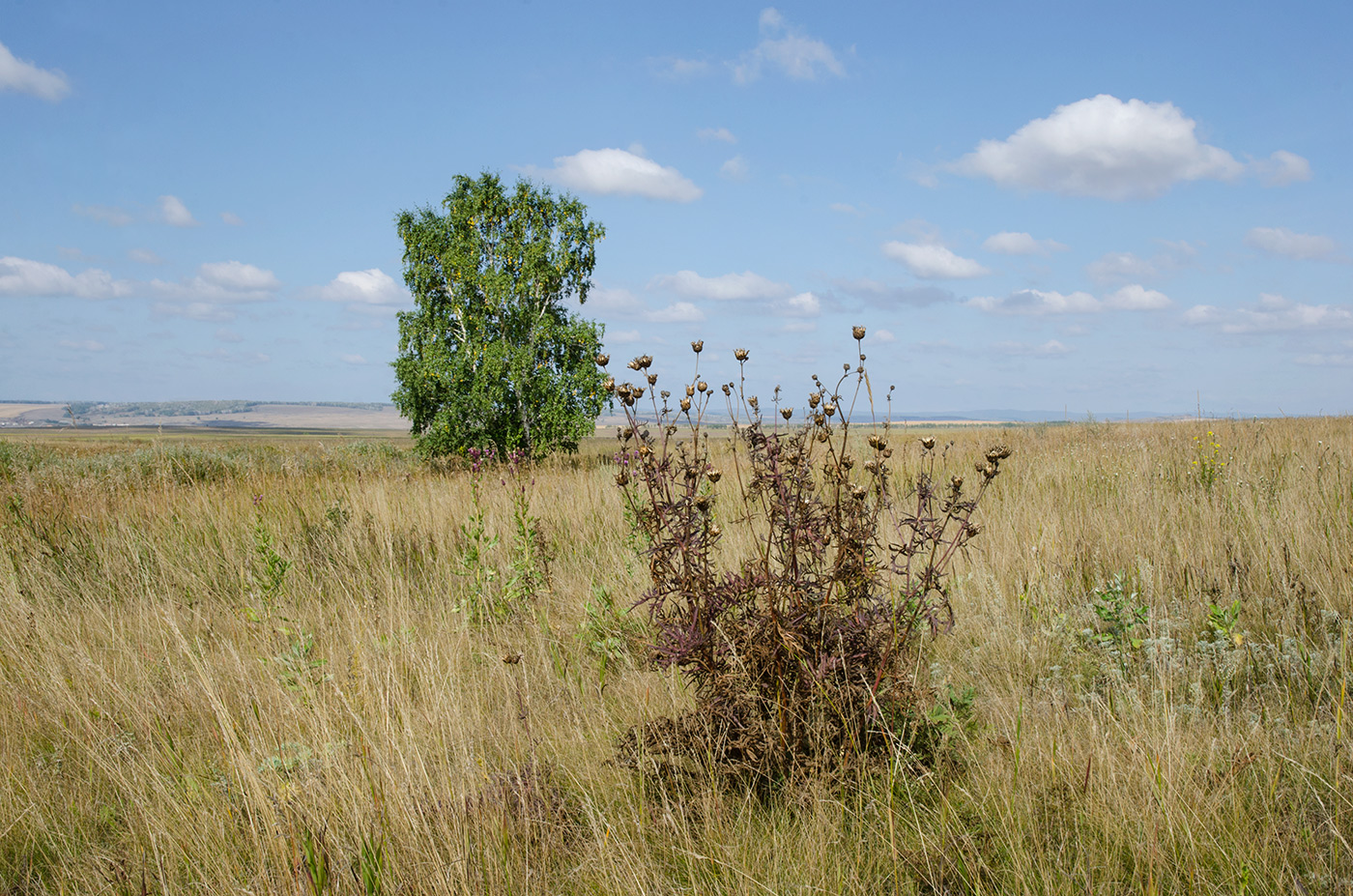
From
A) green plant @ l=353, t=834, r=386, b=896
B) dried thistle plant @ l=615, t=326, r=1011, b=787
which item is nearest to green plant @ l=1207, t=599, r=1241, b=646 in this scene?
dried thistle plant @ l=615, t=326, r=1011, b=787

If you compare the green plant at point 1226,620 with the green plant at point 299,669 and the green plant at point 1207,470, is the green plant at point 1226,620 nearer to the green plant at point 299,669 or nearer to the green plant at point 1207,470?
the green plant at point 1207,470

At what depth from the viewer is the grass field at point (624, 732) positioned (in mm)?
1752

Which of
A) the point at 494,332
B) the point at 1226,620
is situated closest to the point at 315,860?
the point at 1226,620

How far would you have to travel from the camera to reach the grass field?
1752 mm

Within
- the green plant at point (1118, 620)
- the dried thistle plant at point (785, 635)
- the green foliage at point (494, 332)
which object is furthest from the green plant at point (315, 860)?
the green foliage at point (494, 332)

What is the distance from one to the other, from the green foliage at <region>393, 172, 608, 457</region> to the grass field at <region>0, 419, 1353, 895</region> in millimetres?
14686

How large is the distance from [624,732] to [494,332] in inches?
748

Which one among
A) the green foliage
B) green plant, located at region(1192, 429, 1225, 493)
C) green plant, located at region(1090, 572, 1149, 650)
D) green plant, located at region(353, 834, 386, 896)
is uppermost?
the green foliage

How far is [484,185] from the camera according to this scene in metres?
20.5

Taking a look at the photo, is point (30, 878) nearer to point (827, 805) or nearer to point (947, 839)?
point (827, 805)

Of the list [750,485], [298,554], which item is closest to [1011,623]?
[750,485]

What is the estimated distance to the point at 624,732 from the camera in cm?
246

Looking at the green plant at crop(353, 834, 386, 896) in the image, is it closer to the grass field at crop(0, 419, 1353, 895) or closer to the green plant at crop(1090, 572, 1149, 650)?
the grass field at crop(0, 419, 1353, 895)

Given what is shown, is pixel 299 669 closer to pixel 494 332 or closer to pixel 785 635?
pixel 785 635
